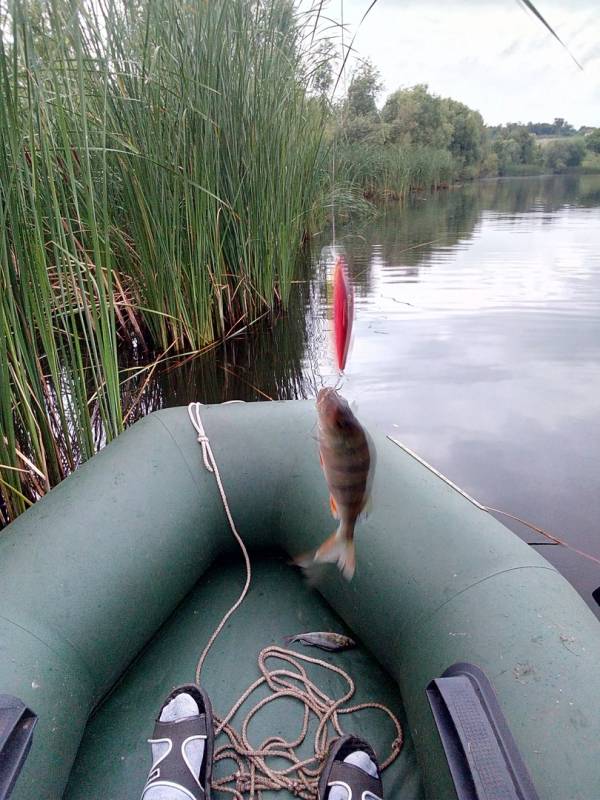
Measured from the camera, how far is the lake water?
279cm

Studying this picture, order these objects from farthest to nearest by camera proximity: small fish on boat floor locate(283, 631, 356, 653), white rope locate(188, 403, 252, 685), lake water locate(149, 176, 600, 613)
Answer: lake water locate(149, 176, 600, 613) → white rope locate(188, 403, 252, 685) → small fish on boat floor locate(283, 631, 356, 653)

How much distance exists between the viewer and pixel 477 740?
0.98 metres

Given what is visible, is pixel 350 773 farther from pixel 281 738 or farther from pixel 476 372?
pixel 476 372

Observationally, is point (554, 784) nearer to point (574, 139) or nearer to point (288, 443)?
point (288, 443)

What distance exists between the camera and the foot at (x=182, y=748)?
1201 millimetres

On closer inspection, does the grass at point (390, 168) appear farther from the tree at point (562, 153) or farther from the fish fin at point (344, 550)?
the tree at point (562, 153)

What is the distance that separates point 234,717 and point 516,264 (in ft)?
25.9

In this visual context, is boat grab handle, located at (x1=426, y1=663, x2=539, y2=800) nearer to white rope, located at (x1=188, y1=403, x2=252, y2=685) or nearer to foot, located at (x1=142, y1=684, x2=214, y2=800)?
foot, located at (x1=142, y1=684, x2=214, y2=800)

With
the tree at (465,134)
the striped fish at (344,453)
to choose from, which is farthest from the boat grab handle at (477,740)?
the tree at (465,134)

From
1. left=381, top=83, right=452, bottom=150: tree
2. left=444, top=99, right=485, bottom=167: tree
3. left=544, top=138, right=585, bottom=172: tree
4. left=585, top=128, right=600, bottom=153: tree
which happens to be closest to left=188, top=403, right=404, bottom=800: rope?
left=381, top=83, right=452, bottom=150: tree

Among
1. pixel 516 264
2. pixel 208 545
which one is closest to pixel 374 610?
pixel 208 545

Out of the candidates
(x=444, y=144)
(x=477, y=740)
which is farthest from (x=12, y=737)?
(x=444, y=144)

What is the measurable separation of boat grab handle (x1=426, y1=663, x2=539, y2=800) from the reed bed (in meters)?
1.38

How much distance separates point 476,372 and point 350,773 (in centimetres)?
344
